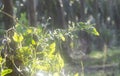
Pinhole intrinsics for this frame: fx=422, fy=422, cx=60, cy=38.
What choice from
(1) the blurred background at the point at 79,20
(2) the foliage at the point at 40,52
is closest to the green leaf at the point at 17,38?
(2) the foliage at the point at 40,52

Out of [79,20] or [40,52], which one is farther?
[79,20]

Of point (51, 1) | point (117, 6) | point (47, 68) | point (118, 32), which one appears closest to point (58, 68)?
point (47, 68)

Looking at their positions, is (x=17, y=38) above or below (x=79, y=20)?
below

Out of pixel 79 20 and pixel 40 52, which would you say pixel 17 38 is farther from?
pixel 79 20

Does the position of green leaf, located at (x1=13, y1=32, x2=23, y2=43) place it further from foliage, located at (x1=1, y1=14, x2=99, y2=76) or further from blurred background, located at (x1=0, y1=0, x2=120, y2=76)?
blurred background, located at (x1=0, y1=0, x2=120, y2=76)

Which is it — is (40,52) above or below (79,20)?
below

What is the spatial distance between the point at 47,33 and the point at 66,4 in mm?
18108

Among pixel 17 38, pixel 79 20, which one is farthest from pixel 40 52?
pixel 79 20

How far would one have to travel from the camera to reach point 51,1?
658 inches

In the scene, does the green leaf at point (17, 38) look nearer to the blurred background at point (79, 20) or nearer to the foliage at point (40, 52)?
the foliage at point (40, 52)

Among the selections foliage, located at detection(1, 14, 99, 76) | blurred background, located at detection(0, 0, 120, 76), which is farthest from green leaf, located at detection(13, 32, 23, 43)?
blurred background, located at detection(0, 0, 120, 76)

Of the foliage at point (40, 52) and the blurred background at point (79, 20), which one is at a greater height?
the blurred background at point (79, 20)

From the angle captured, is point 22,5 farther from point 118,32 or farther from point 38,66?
point 38,66

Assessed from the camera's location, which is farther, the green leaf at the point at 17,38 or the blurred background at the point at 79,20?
the blurred background at the point at 79,20
